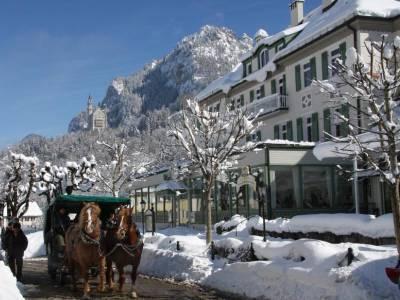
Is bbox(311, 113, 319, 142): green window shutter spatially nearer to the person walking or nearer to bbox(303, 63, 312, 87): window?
bbox(303, 63, 312, 87): window

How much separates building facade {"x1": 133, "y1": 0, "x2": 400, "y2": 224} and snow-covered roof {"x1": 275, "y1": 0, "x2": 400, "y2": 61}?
0.16 feet

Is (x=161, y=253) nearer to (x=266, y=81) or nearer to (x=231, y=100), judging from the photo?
(x=266, y=81)

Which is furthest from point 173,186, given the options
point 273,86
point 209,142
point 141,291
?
point 141,291

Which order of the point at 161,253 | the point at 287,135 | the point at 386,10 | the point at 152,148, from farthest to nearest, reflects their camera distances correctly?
the point at 152,148 < the point at 287,135 < the point at 386,10 < the point at 161,253

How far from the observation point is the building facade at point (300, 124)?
27.5 metres

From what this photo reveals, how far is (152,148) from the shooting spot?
121 metres

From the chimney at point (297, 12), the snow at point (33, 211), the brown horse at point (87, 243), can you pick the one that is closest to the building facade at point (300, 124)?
the chimney at point (297, 12)

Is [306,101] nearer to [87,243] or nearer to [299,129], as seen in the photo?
[299,129]

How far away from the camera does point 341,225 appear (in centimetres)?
1923

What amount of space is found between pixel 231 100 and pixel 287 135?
9450 mm

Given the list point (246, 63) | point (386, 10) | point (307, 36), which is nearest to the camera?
point (386, 10)

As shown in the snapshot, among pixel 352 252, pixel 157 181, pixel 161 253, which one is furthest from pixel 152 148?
pixel 352 252

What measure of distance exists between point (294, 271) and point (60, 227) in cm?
753

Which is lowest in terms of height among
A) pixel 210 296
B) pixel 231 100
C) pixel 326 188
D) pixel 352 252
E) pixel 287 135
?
pixel 210 296
